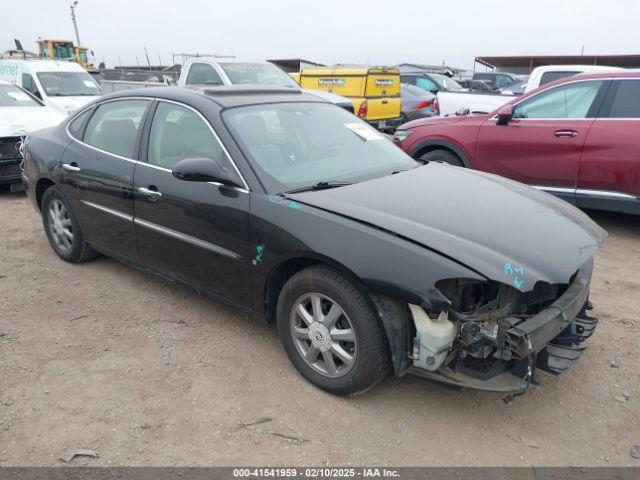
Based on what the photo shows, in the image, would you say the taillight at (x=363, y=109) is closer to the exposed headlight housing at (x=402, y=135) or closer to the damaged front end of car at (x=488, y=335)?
the exposed headlight housing at (x=402, y=135)

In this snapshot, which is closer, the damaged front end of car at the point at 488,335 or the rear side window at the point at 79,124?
the damaged front end of car at the point at 488,335

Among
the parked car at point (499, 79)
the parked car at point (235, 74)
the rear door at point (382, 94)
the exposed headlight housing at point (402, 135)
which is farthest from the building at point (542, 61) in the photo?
the exposed headlight housing at point (402, 135)

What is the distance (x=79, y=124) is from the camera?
4496 mm

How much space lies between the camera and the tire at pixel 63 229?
459 centimetres

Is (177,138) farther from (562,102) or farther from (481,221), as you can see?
(562,102)

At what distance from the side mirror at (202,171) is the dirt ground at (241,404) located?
113 cm

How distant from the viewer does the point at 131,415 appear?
282 centimetres

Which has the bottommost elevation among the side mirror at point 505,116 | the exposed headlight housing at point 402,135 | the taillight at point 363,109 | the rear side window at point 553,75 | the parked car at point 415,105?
the parked car at point 415,105

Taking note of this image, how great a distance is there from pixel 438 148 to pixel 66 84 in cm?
898

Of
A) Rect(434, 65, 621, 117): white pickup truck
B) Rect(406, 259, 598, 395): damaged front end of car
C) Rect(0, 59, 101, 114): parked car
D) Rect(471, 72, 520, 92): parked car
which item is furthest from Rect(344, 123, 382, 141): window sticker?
Rect(471, 72, 520, 92): parked car

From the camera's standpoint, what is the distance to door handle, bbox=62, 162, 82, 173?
4.28 meters

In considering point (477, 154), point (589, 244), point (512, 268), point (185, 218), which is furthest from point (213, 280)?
point (477, 154)

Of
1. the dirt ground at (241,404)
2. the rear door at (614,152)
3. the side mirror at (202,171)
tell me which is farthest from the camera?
the rear door at (614,152)

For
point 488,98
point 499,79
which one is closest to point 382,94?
point 488,98
